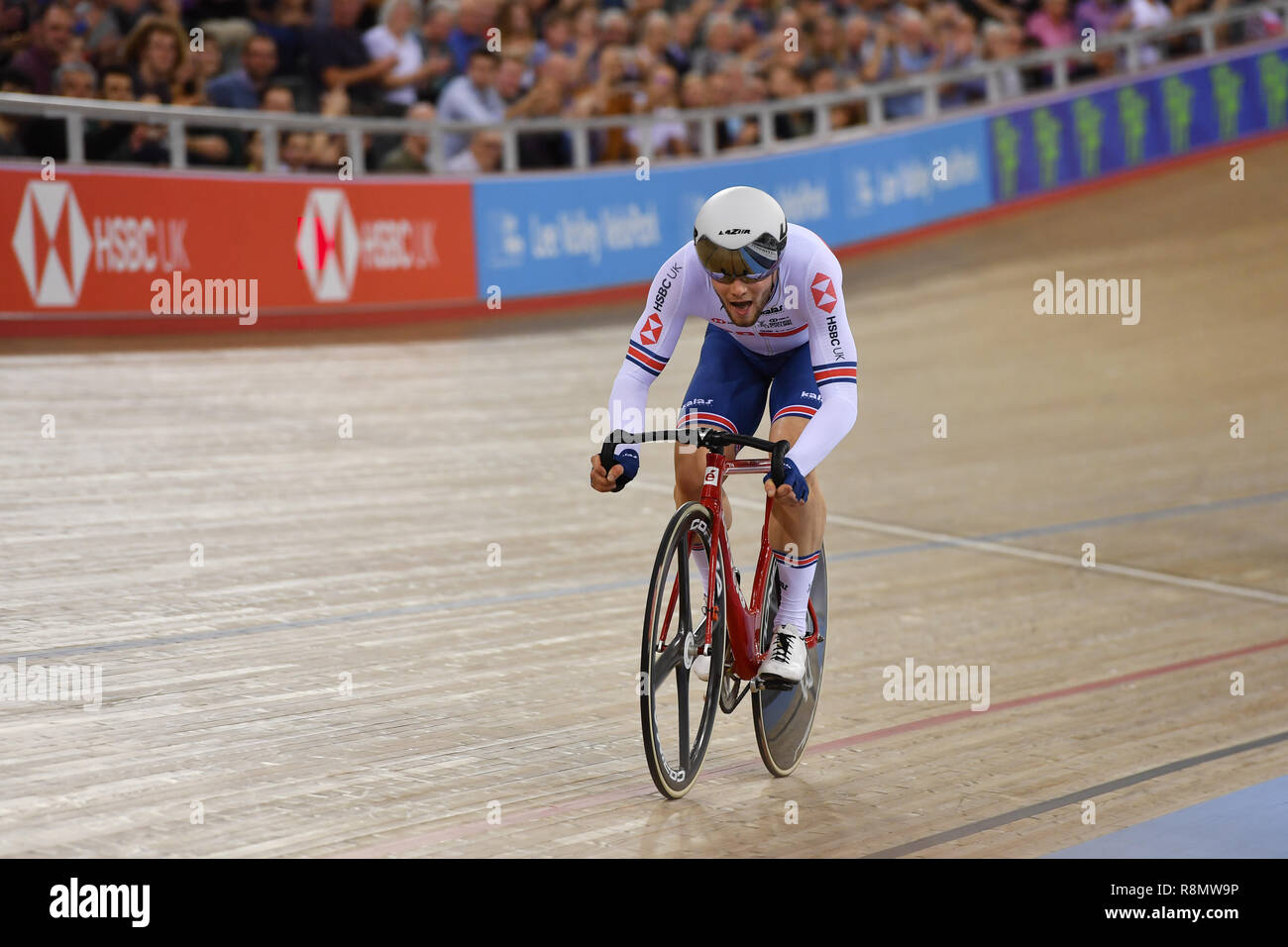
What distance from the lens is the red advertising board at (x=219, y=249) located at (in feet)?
26.5

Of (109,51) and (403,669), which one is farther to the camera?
(109,51)

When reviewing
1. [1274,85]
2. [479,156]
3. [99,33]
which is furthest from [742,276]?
[1274,85]

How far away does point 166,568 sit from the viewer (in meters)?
4.83

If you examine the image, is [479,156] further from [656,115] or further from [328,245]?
[656,115]

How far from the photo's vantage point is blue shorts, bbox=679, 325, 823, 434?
3367 millimetres

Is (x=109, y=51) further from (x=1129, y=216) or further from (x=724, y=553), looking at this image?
(x=1129, y=216)

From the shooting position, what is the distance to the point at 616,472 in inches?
121

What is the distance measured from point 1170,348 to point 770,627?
6.83 meters

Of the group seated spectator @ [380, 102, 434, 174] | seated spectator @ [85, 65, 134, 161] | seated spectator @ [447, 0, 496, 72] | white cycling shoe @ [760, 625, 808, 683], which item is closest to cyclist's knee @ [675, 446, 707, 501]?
white cycling shoe @ [760, 625, 808, 683]

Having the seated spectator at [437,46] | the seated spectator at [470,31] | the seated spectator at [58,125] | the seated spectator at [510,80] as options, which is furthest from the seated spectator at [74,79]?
the seated spectator at [510,80]

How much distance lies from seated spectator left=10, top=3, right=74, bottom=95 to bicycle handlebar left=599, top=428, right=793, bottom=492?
6.21 meters

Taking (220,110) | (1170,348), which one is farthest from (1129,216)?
(220,110)

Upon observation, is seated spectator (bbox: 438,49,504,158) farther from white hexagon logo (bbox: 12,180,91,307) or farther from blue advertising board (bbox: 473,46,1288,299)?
white hexagon logo (bbox: 12,180,91,307)
